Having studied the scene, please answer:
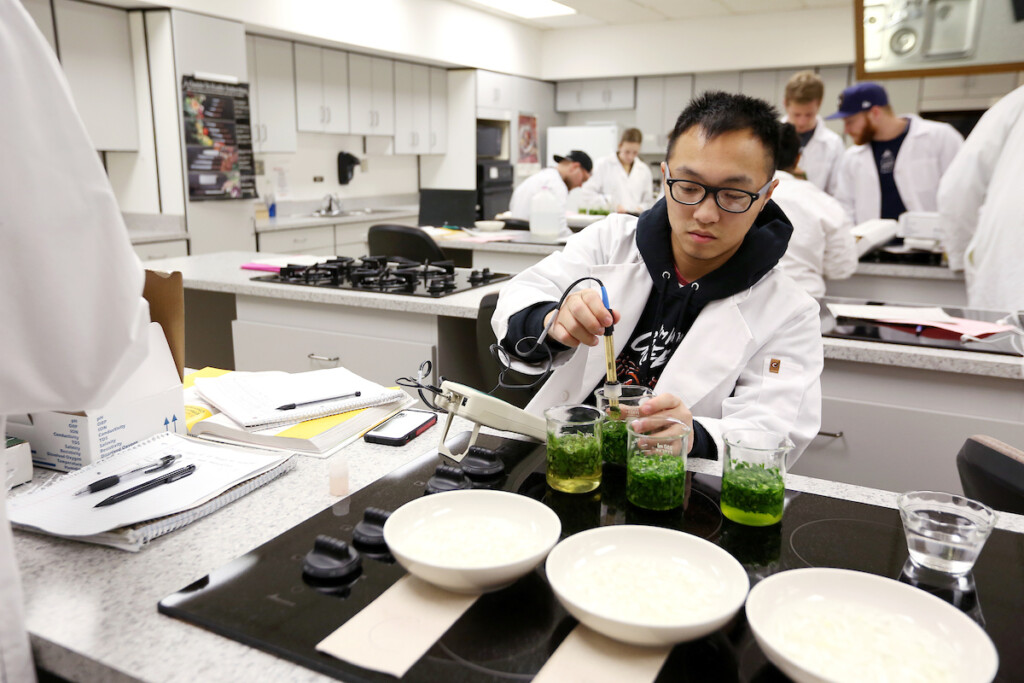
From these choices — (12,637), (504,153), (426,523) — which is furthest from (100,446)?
(504,153)

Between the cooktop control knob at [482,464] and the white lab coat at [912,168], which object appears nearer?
the cooktop control knob at [482,464]

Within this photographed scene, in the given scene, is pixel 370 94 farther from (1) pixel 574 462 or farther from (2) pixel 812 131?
(1) pixel 574 462

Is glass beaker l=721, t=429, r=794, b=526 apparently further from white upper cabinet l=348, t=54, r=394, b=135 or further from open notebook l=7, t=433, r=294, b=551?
white upper cabinet l=348, t=54, r=394, b=135

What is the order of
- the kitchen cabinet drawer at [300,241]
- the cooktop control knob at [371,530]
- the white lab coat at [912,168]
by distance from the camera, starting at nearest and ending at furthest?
the cooktop control knob at [371,530], the white lab coat at [912,168], the kitchen cabinet drawer at [300,241]

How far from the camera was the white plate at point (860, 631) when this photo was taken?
61 cm

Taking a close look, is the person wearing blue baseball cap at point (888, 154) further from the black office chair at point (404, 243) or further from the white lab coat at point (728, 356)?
the white lab coat at point (728, 356)

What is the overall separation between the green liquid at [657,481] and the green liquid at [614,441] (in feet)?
0.44

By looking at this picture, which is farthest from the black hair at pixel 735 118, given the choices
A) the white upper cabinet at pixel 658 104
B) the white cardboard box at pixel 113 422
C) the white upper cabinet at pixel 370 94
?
the white upper cabinet at pixel 658 104

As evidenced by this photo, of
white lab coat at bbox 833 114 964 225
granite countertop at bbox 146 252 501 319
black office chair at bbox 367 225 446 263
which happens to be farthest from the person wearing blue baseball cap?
granite countertop at bbox 146 252 501 319

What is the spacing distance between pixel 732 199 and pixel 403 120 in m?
5.74

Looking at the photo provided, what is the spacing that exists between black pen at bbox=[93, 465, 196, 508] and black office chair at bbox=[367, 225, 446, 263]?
2331 millimetres

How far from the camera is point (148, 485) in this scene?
970 millimetres

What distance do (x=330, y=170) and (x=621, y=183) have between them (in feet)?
8.32

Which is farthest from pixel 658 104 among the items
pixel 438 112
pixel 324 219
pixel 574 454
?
pixel 574 454
